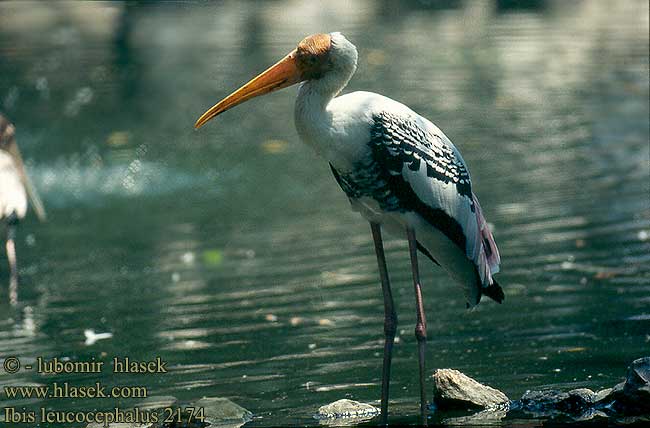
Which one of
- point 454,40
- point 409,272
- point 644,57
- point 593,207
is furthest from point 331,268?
point 454,40

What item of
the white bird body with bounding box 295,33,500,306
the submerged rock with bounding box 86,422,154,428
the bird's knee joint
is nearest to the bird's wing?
the white bird body with bounding box 295,33,500,306

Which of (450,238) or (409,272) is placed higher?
(450,238)

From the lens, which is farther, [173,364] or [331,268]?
[331,268]

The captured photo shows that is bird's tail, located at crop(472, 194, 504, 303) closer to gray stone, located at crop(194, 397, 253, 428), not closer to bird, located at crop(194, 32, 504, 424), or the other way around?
bird, located at crop(194, 32, 504, 424)

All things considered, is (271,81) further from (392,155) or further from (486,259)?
(486,259)

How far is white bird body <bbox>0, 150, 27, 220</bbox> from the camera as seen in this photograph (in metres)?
10.7

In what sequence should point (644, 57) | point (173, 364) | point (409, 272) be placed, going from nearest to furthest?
point (173, 364) < point (409, 272) < point (644, 57)

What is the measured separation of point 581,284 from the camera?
8344mm

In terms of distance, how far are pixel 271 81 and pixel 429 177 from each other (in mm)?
886

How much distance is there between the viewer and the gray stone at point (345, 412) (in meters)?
5.89

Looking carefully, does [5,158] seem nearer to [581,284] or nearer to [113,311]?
[113,311]

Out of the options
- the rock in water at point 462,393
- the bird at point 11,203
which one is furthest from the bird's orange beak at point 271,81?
the bird at point 11,203

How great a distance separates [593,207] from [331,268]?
256 cm

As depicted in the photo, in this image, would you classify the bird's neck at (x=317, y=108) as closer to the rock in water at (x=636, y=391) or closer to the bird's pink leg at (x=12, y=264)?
the rock in water at (x=636, y=391)
